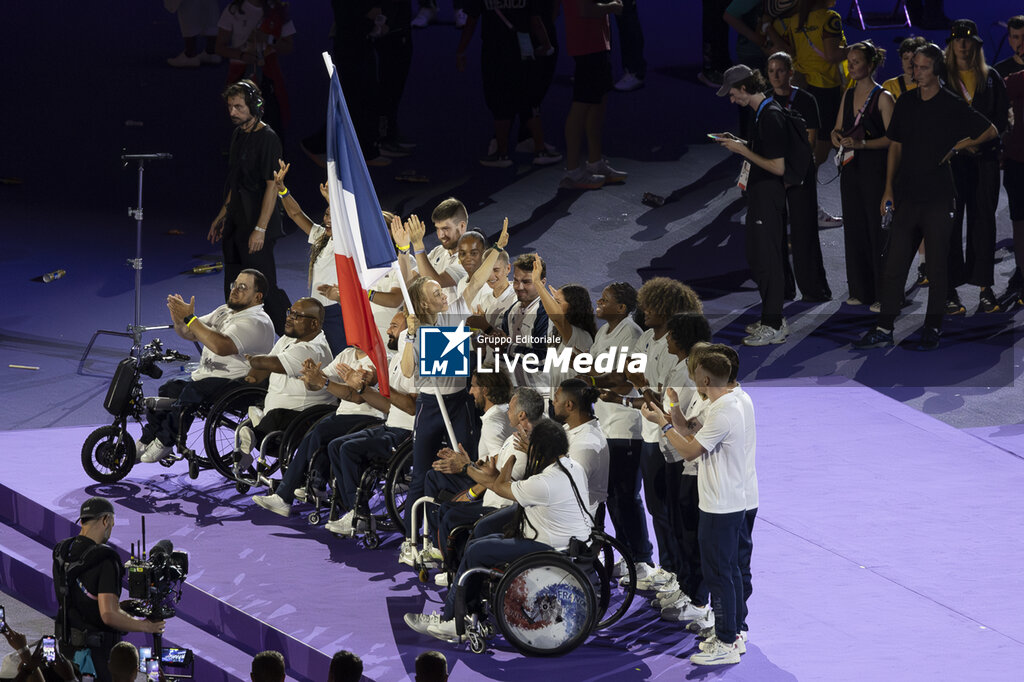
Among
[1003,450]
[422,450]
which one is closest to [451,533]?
[422,450]

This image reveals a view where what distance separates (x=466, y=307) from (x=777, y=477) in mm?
2231

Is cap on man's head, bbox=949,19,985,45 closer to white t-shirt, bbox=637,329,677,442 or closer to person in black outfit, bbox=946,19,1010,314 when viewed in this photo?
person in black outfit, bbox=946,19,1010,314

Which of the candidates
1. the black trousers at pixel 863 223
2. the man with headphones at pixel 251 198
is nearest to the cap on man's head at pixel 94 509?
the man with headphones at pixel 251 198

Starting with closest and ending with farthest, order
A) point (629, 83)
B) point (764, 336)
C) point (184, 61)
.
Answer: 1. point (764, 336)
2. point (629, 83)
3. point (184, 61)

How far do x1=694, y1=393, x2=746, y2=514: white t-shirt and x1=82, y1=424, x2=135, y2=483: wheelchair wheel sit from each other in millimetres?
3806

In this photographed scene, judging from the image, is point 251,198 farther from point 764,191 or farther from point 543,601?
point 543,601

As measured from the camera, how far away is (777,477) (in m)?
8.98

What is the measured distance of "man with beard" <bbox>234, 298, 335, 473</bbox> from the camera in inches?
334

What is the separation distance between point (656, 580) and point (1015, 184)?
224 inches

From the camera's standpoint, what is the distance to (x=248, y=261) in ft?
34.7

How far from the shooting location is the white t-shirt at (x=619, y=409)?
7.25 meters

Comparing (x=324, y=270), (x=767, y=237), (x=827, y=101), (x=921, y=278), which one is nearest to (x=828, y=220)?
(x=827, y=101)

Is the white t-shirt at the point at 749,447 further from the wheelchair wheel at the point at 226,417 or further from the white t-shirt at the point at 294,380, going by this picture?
the wheelchair wheel at the point at 226,417

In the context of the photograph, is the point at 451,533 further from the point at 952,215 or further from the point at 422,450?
the point at 952,215
